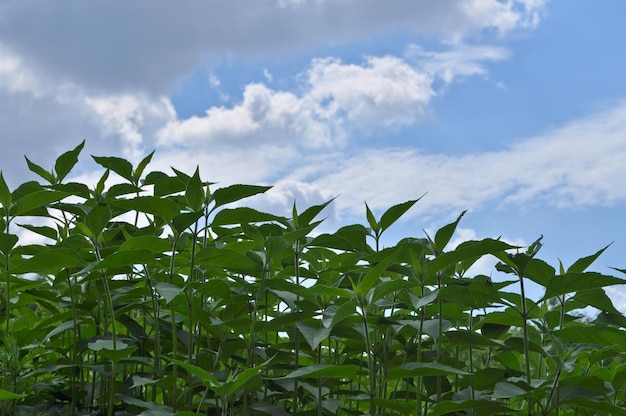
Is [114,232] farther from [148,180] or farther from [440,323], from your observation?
[440,323]

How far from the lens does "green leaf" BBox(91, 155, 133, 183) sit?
99.8 inches

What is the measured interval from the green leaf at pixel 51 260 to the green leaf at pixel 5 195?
13.6 inches

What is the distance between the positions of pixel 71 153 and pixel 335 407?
4.10ft

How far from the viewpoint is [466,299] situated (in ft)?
6.18

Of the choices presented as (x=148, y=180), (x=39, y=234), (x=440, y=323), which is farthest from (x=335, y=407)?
(x=39, y=234)

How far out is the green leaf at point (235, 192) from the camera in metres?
1.95

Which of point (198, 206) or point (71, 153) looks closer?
point (198, 206)

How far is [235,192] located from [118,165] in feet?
2.51

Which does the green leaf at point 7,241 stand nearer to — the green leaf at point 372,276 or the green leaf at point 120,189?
the green leaf at point 120,189

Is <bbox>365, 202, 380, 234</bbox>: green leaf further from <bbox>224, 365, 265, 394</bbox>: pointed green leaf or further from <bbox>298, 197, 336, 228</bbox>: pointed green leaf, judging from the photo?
<bbox>224, 365, 265, 394</bbox>: pointed green leaf

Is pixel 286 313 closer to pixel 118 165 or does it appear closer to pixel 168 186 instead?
pixel 168 186

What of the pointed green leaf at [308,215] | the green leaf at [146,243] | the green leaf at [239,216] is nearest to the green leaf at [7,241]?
the green leaf at [146,243]

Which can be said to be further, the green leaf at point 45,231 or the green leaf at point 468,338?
the green leaf at point 45,231

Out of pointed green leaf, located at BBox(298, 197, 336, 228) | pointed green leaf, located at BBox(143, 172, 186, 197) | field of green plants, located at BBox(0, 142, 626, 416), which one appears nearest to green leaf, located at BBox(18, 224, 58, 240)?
field of green plants, located at BBox(0, 142, 626, 416)
